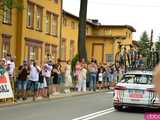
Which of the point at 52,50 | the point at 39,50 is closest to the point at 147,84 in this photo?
the point at 39,50

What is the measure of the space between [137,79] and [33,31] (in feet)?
72.1

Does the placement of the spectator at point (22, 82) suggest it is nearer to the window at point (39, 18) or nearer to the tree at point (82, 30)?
the tree at point (82, 30)

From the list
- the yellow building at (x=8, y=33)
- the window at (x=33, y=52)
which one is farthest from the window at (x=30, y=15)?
the yellow building at (x=8, y=33)

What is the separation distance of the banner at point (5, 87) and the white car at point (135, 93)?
14.4 feet

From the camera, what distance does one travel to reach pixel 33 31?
131ft

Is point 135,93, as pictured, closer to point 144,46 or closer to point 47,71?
point 47,71

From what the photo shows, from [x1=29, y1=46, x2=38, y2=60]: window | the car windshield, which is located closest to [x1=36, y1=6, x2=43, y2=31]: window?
[x1=29, y1=46, x2=38, y2=60]: window

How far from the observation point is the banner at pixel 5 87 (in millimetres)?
20250

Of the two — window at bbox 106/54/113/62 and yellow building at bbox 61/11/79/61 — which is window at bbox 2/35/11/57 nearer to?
yellow building at bbox 61/11/79/61

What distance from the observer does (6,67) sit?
21.5 metres

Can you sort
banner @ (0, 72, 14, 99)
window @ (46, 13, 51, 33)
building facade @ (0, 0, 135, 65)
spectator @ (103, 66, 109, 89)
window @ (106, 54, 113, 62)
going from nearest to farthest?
banner @ (0, 72, 14, 99)
building facade @ (0, 0, 135, 65)
spectator @ (103, 66, 109, 89)
window @ (46, 13, 51, 33)
window @ (106, 54, 113, 62)

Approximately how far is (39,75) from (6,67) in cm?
302

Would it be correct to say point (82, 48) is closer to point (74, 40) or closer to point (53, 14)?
point (53, 14)

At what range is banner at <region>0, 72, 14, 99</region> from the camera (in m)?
20.2
